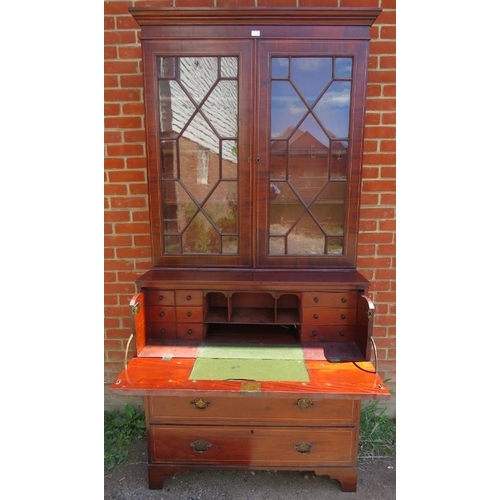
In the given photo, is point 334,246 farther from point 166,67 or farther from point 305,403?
point 166,67

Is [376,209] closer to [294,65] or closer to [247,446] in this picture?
[294,65]

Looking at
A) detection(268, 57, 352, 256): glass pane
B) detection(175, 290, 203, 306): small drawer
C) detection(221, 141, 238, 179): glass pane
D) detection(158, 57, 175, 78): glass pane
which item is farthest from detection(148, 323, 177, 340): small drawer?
detection(158, 57, 175, 78): glass pane

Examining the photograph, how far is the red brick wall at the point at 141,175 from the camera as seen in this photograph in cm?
189

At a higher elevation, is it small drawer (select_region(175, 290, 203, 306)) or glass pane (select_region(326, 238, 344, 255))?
glass pane (select_region(326, 238, 344, 255))

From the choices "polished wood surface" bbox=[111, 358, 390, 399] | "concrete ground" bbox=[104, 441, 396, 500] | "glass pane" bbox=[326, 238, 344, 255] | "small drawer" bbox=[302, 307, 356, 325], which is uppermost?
"glass pane" bbox=[326, 238, 344, 255]

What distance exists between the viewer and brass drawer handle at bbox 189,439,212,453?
5.52ft

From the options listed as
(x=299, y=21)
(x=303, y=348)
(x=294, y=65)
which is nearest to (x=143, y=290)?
(x=303, y=348)

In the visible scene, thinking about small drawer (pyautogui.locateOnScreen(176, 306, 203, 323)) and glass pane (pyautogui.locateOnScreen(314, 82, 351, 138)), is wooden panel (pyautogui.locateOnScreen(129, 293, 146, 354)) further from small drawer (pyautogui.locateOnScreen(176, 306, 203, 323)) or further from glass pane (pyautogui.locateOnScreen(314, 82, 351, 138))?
glass pane (pyautogui.locateOnScreen(314, 82, 351, 138))

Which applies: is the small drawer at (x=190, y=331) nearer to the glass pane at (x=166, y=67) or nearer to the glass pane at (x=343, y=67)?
the glass pane at (x=166, y=67)

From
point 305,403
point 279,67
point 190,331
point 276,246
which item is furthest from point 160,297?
point 279,67

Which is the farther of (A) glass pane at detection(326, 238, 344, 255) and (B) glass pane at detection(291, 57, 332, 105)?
(A) glass pane at detection(326, 238, 344, 255)

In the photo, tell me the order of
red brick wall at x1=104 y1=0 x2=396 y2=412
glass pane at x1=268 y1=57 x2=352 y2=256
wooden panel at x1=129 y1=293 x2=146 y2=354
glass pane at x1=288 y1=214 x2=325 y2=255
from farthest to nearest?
red brick wall at x1=104 y1=0 x2=396 y2=412 < glass pane at x1=288 y1=214 x2=325 y2=255 < glass pane at x1=268 y1=57 x2=352 y2=256 < wooden panel at x1=129 y1=293 x2=146 y2=354

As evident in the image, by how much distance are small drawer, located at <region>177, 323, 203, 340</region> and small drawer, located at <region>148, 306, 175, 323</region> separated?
0.05 meters

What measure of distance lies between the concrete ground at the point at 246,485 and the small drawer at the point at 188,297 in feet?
3.05
